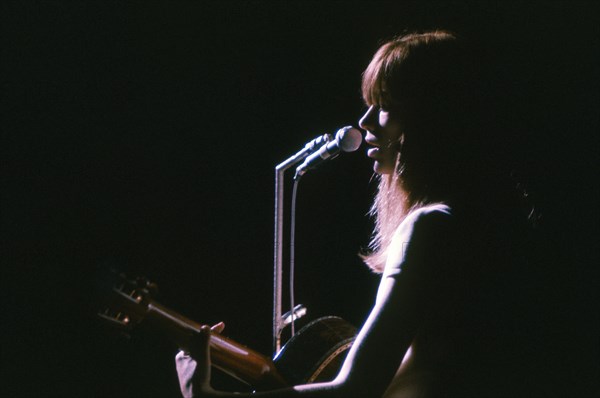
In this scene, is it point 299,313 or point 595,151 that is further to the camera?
point 595,151

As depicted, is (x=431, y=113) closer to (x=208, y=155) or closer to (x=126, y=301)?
(x=126, y=301)

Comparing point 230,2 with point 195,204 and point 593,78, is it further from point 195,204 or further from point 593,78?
point 593,78

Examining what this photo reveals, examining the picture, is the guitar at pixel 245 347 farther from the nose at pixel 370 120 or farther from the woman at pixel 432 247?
the nose at pixel 370 120

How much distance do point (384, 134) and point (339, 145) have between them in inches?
6.1

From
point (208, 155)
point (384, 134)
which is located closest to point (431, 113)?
point (384, 134)

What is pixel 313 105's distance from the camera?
8.54 feet

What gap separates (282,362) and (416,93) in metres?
0.77

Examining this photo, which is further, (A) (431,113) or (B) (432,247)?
(A) (431,113)

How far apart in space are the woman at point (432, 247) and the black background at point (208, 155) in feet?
2.44

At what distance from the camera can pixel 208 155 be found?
2.44 meters

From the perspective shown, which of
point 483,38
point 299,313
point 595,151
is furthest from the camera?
point 483,38

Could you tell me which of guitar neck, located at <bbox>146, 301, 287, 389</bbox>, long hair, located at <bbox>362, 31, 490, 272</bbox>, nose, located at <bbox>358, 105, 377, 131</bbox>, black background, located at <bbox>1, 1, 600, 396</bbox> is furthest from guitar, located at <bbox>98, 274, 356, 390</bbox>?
black background, located at <bbox>1, 1, 600, 396</bbox>

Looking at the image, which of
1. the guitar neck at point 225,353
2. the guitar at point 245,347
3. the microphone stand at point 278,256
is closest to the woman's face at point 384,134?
the microphone stand at point 278,256

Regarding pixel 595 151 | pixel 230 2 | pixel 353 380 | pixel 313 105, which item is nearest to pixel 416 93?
pixel 353 380
